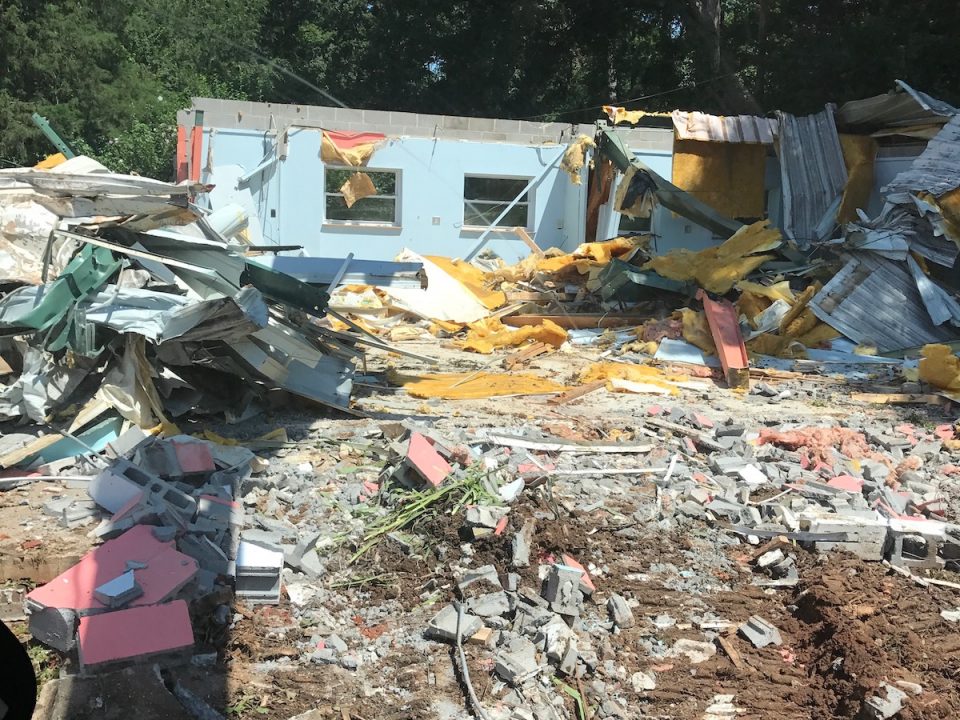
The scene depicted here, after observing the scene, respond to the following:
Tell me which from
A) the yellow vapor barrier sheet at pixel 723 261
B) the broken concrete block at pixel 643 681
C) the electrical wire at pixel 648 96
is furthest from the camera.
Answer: the electrical wire at pixel 648 96

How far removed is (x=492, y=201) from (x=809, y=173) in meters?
5.90

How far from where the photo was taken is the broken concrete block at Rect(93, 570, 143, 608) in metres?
3.86

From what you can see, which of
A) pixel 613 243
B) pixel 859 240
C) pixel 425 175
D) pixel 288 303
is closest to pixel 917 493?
pixel 288 303

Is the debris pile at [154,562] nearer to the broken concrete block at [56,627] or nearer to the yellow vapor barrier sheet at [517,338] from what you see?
the broken concrete block at [56,627]

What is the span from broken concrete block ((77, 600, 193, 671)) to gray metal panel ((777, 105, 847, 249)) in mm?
13083

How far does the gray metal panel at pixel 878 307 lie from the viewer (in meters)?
11.9

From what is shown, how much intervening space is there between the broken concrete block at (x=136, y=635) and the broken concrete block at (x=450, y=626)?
1.13 m

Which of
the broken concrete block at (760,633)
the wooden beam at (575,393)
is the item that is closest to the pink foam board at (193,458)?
the broken concrete block at (760,633)

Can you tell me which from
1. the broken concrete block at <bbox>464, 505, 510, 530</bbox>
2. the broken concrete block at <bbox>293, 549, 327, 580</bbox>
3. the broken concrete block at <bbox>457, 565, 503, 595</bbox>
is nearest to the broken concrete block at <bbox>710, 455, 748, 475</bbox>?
the broken concrete block at <bbox>464, 505, 510, 530</bbox>

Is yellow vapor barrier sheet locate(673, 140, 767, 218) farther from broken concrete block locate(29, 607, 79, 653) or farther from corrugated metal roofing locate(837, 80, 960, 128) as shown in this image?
broken concrete block locate(29, 607, 79, 653)

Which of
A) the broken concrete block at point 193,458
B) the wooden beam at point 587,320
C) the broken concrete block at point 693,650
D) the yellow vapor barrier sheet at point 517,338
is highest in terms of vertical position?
the wooden beam at point 587,320

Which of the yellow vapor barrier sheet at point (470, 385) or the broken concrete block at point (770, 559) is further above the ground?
the yellow vapor barrier sheet at point (470, 385)

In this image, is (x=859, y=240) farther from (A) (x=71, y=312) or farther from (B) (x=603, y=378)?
(A) (x=71, y=312)

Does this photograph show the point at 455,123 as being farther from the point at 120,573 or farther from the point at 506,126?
the point at 120,573
